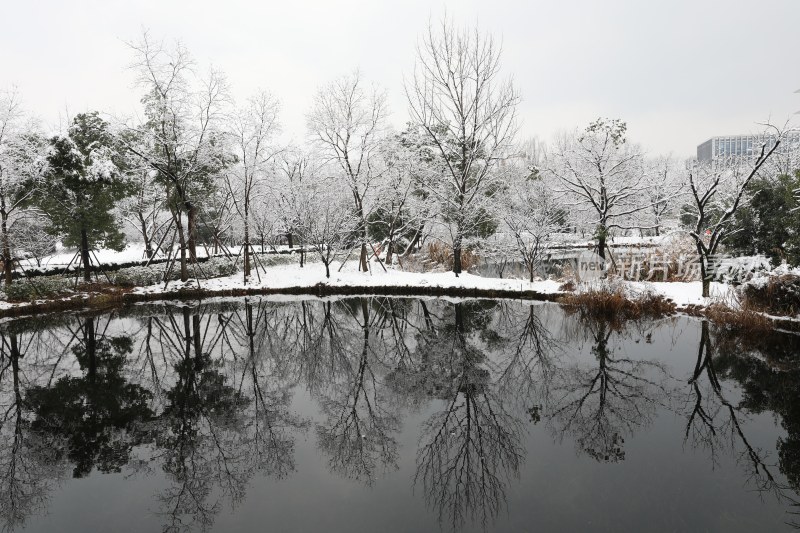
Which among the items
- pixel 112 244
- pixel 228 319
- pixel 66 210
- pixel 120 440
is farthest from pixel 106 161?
pixel 120 440

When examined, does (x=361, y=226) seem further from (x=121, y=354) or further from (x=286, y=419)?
(x=286, y=419)

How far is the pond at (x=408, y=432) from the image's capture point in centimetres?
483

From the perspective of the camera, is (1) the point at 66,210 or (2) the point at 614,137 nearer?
(1) the point at 66,210

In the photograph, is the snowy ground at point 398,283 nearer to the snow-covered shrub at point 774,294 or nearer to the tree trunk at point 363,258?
the tree trunk at point 363,258

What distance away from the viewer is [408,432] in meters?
6.66

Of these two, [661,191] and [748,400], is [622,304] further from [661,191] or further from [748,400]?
[661,191]

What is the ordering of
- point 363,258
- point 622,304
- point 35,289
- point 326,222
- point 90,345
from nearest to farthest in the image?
point 90,345 < point 622,304 < point 35,289 < point 326,222 < point 363,258

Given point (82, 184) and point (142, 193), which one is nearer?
point (82, 184)

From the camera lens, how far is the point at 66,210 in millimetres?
19359

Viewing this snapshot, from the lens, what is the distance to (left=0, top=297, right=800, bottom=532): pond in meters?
4.83

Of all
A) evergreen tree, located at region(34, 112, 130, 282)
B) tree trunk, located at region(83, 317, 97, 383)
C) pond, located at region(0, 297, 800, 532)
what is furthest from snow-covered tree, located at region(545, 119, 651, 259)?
evergreen tree, located at region(34, 112, 130, 282)

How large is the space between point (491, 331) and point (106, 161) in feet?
63.6

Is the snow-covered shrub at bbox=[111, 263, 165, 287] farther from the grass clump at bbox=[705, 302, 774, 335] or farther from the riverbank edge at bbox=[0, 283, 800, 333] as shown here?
the grass clump at bbox=[705, 302, 774, 335]

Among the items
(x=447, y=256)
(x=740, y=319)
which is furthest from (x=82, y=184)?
(x=740, y=319)
